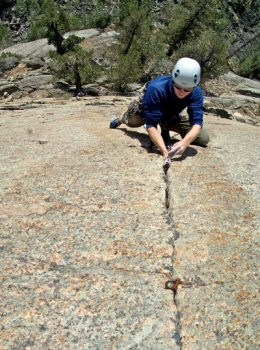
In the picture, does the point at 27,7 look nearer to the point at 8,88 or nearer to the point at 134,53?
the point at 8,88

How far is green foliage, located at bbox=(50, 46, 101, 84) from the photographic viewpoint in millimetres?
17516

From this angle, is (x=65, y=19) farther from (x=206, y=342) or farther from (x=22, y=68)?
(x=206, y=342)

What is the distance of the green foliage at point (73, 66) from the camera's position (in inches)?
690

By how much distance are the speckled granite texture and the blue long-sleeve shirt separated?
60 cm

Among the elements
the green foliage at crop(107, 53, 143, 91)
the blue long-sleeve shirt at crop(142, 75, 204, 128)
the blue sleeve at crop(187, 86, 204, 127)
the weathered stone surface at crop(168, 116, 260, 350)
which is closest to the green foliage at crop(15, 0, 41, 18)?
the green foliage at crop(107, 53, 143, 91)

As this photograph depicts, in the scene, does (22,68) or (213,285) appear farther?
(22,68)

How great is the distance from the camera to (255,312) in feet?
8.42

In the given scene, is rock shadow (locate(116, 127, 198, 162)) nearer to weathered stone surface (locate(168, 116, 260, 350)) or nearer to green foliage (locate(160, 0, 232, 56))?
weathered stone surface (locate(168, 116, 260, 350))

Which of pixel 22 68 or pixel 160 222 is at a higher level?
pixel 160 222

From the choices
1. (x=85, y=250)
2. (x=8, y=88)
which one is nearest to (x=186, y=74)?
(x=85, y=250)

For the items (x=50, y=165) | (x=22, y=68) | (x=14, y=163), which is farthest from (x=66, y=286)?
(x=22, y=68)

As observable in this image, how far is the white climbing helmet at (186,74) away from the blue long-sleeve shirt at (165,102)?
35 centimetres

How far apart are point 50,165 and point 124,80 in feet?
44.9

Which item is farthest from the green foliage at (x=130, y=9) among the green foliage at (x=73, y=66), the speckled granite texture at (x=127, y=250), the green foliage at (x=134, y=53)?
the speckled granite texture at (x=127, y=250)
